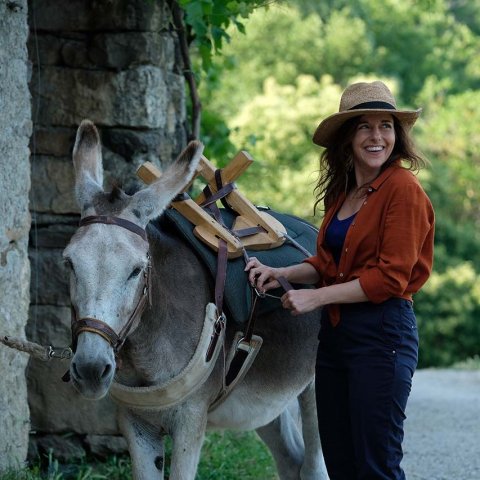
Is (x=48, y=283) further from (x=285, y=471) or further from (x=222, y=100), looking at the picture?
(x=222, y=100)

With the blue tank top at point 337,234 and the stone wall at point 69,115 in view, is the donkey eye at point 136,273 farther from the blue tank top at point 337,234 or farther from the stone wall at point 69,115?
the stone wall at point 69,115

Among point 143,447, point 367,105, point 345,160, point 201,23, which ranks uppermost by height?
point 201,23

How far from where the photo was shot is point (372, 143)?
3818mm

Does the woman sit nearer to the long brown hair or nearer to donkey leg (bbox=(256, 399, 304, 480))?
the long brown hair

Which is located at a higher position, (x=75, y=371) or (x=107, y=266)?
(x=107, y=266)

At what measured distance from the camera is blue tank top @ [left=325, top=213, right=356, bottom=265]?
3826 mm

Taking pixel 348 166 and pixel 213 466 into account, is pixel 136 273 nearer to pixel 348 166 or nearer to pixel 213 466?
pixel 348 166

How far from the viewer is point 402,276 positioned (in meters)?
3.55

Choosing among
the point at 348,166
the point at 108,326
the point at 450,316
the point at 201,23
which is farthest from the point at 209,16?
the point at 450,316

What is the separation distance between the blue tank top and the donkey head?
0.60 metres

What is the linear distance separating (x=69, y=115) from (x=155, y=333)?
7.25ft

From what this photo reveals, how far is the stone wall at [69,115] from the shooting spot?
5.77 meters

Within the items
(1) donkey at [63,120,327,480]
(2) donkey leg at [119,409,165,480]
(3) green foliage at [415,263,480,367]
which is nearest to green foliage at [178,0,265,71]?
(1) donkey at [63,120,327,480]

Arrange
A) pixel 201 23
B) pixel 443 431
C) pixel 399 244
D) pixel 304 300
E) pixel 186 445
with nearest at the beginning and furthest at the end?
pixel 399 244 < pixel 304 300 < pixel 186 445 < pixel 201 23 < pixel 443 431
